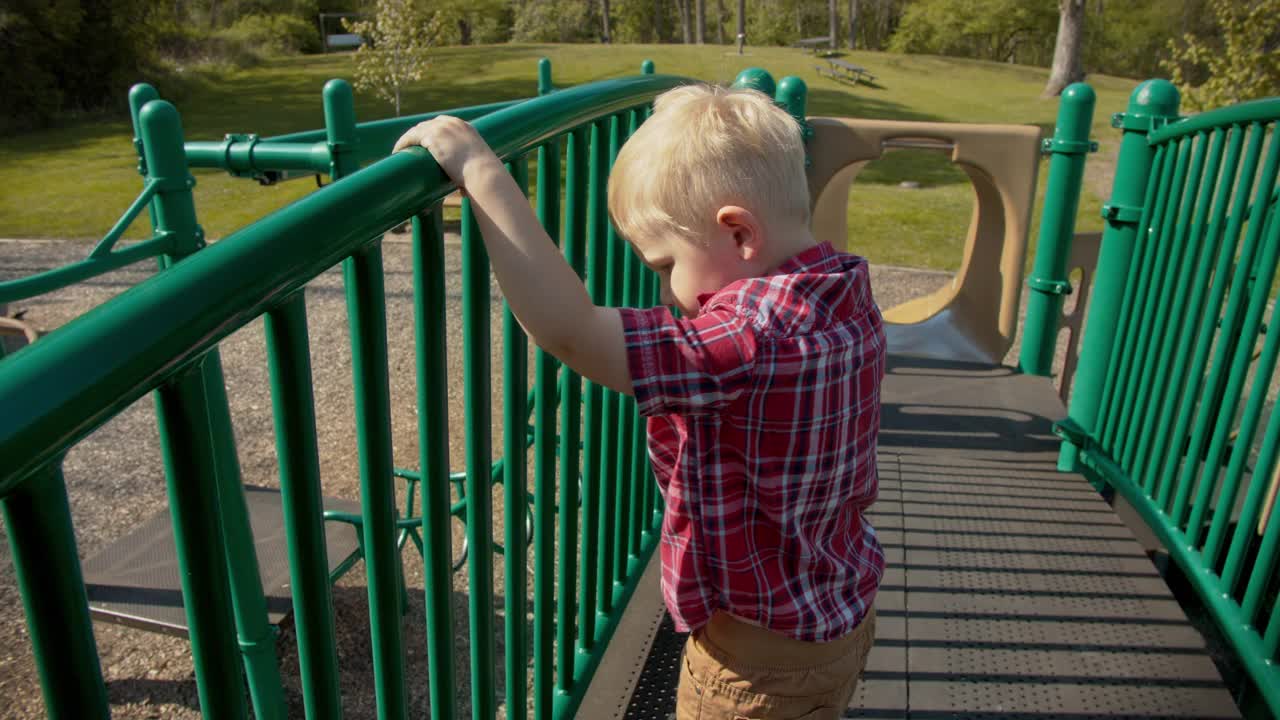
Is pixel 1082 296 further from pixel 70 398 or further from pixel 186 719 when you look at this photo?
pixel 70 398

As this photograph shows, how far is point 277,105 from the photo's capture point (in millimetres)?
26328

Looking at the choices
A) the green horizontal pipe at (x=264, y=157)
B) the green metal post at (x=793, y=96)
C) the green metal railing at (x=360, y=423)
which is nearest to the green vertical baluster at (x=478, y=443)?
the green metal railing at (x=360, y=423)

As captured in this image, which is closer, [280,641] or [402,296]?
[280,641]

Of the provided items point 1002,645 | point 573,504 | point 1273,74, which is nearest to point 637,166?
point 573,504

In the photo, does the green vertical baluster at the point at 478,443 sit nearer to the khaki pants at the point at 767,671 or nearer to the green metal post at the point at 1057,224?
the khaki pants at the point at 767,671

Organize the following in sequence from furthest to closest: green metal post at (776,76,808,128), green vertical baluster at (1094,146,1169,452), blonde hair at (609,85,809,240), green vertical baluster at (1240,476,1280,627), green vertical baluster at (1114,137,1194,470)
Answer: green metal post at (776,76,808,128), green vertical baluster at (1094,146,1169,452), green vertical baluster at (1114,137,1194,470), green vertical baluster at (1240,476,1280,627), blonde hair at (609,85,809,240)

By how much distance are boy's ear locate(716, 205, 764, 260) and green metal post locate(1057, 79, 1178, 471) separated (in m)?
2.82

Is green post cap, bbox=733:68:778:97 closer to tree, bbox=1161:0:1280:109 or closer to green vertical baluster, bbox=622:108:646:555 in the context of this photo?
green vertical baluster, bbox=622:108:646:555

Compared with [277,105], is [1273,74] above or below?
above

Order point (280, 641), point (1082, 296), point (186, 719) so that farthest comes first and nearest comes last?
point (1082, 296), point (280, 641), point (186, 719)

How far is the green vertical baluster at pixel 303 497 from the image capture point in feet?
3.08

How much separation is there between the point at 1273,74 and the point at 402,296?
795cm

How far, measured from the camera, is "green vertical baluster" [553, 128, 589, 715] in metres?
1.83

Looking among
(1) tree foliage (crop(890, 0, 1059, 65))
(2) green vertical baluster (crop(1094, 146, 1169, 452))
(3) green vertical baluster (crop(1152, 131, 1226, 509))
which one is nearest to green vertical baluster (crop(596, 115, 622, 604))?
(3) green vertical baluster (crop(1152, 131, 1226, 509))
